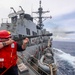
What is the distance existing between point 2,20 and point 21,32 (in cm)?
278

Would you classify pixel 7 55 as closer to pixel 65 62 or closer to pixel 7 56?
pixel 7 56

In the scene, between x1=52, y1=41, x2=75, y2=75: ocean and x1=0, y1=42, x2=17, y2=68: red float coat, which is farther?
x1=52, y1=41, x2=75, y2=75: ocean

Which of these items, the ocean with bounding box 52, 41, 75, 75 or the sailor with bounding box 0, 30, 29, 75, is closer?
the sailor with bounding box 0, 30, 29, 75

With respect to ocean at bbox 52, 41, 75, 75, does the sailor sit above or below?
above

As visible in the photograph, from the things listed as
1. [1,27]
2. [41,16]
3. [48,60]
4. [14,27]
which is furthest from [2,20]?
[41,16]

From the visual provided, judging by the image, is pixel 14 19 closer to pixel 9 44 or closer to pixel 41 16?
pixel 41 16

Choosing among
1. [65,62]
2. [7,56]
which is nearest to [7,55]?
[7,56]

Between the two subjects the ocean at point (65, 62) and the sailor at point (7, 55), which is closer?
the sailor at point (7, 55)

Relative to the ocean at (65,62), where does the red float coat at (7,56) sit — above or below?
above

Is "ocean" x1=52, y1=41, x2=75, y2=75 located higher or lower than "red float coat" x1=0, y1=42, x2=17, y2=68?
lower

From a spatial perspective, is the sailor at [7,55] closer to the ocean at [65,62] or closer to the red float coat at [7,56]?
the red float coat at [7,56]

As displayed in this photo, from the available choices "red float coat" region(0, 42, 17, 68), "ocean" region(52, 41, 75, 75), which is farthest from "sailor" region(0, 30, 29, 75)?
"ocean" region(52, 41, 75, 75)

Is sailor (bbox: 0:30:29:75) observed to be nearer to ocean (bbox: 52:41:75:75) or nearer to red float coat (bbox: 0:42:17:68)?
red float coat (bbox: 0:42:17:68)

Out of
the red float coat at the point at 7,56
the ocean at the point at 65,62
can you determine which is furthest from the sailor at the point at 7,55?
the ocean at the point at 65,62
